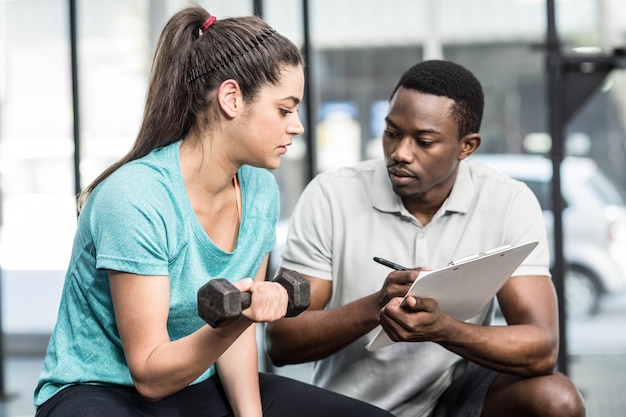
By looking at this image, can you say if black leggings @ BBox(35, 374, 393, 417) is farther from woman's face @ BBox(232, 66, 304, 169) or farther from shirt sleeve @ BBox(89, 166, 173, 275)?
woman's face @ BBox(232, 66, 304, 169)

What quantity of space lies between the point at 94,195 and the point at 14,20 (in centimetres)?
325

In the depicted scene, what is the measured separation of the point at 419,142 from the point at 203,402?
31.5 inches

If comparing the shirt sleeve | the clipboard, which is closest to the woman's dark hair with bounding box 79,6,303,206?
the shirt sleeve

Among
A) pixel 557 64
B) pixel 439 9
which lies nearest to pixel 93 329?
pixel 557 64

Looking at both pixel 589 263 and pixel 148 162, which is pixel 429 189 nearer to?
pixel 148 162

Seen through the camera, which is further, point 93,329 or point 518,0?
point 518,0

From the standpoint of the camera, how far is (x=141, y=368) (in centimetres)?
165

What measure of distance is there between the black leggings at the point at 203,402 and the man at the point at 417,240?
0.56 feet

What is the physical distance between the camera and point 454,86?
7.40 ft

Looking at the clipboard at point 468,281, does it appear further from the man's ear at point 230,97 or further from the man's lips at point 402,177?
the man's ear at point 230,97

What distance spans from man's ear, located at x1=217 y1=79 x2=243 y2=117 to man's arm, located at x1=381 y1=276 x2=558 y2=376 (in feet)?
1.67

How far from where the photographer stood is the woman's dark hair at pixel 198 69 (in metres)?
1.82

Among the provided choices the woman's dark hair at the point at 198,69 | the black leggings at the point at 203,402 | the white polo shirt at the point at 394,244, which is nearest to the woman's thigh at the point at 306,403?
the black leggings at the point at 203,402

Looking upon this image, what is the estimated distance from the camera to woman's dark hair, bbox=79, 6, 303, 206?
182 cm
